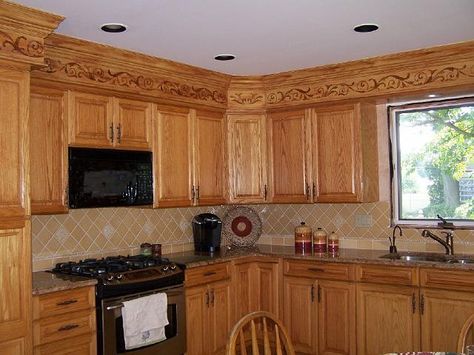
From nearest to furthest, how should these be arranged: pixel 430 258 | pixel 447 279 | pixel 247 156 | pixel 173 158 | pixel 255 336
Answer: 1. pixel 255 336
2. pixel 447 279
3. pixel 430 258
4. pixel 173 158
5. pixel 247 156

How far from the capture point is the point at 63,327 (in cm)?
308

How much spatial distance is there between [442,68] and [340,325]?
2056mm

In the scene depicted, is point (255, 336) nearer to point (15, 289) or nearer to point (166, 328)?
point (15, 289)

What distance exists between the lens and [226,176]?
15.2 feet

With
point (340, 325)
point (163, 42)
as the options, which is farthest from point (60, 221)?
point (340, 325)

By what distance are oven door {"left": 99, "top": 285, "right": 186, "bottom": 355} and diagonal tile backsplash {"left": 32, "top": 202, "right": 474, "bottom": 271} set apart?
68cm

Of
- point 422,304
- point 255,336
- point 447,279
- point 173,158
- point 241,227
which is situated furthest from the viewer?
point 241,227

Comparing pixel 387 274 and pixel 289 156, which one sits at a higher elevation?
pixel 289 156

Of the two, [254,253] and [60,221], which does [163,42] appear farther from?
[254,253]

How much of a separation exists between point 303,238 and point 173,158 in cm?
134

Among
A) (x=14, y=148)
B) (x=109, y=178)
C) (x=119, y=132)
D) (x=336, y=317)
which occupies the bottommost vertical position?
(x=336, y=317)

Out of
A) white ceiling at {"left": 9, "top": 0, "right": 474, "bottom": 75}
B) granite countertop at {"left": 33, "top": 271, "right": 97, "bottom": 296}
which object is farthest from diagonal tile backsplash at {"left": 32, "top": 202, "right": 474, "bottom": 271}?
white ceiling at {"left": 9, "top": 0, "right": 474, "bottom": 75}

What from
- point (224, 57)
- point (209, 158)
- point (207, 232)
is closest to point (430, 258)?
point (207, 232)

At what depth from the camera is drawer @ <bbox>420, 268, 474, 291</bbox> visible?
348 centimetres
